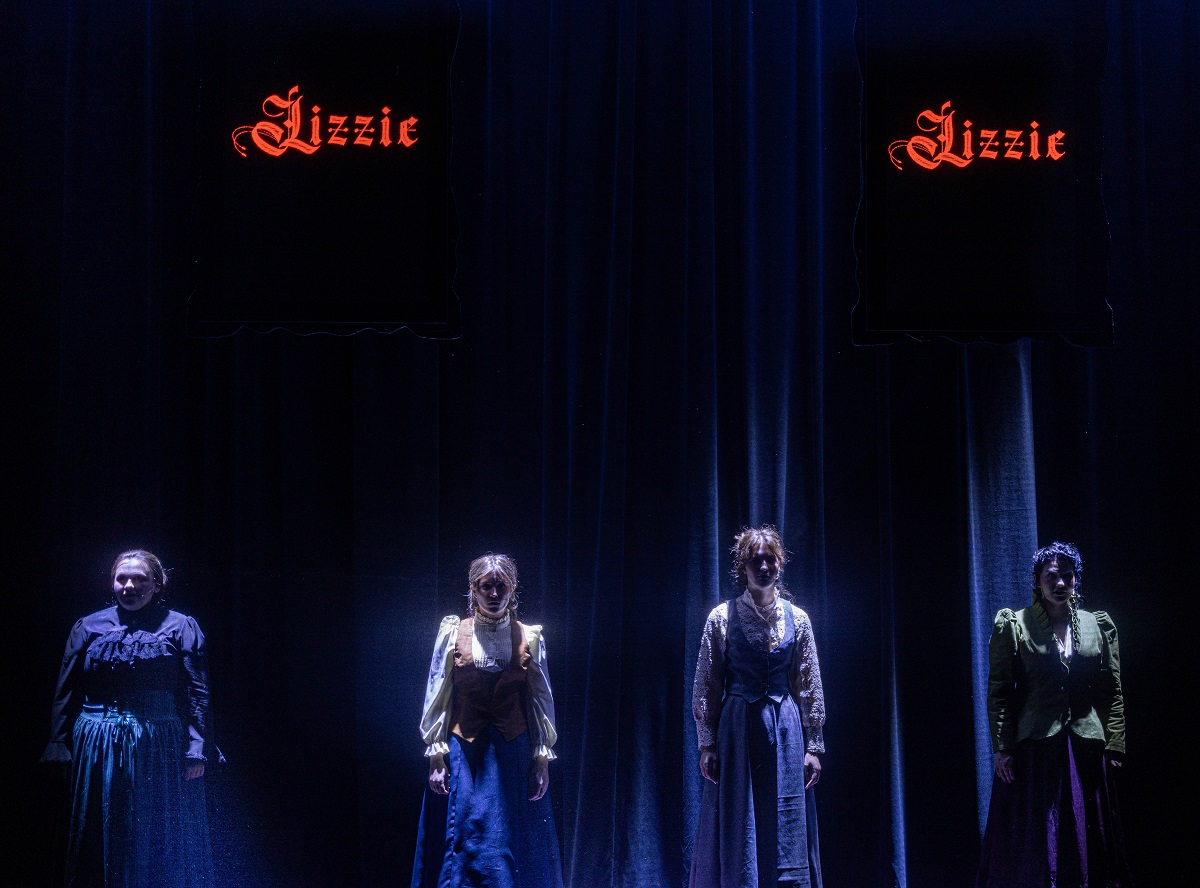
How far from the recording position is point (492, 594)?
393 cm

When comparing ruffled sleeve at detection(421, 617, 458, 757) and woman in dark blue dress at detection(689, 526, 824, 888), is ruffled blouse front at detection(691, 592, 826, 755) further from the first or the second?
ruffled sleeve at detection(421, 617, 458, 757)

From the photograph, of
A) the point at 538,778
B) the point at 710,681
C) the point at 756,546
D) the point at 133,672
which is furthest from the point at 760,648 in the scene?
the point at 133,672

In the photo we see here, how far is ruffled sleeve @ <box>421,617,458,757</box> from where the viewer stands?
12.6 ft

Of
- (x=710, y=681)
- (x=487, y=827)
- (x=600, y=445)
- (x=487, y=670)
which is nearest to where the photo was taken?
(x=487, y=827)

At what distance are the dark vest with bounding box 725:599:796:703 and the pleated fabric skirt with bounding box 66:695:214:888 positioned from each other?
6.72ft

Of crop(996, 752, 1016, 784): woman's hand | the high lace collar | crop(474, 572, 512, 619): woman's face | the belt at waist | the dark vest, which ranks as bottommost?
crop(996, 752, 1016, 784): woman's hand

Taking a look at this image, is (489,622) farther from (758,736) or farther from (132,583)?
(132,583)

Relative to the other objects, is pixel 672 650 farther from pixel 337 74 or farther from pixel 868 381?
pixel 337 74

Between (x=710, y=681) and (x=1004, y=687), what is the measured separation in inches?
42.9

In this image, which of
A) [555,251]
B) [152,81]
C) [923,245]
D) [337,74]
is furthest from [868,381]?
[152,81]

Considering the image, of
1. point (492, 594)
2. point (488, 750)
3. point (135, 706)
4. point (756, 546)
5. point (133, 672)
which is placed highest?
point (756, 546)

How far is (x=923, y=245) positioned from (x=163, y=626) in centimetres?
331

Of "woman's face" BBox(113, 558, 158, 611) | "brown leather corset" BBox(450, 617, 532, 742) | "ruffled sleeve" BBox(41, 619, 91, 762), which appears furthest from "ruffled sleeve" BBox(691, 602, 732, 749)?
"ruffled sleeve" BBox(41, 619, 91, 762)

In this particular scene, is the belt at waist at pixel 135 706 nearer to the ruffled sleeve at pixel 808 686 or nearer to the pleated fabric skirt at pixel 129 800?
the pleated fabric skirt at pixel 129 800
